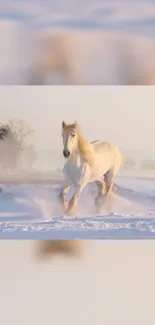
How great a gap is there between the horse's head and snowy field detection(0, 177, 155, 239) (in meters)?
0.12

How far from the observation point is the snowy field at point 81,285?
162cm

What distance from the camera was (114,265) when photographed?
1623mm

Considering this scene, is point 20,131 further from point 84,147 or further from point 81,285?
point 81,285

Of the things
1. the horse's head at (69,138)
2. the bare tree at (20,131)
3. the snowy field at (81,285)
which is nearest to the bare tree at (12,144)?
the bare tree at (20,131)

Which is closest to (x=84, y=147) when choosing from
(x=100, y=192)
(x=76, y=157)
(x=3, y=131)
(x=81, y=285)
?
(x=76, y=157)

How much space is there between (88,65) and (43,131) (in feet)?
0.85

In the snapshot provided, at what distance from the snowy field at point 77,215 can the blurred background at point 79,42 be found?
1.13 feet

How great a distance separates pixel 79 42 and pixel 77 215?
554 millimetres

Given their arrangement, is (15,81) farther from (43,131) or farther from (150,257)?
(150,257)

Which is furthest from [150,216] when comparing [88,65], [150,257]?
[88,65]

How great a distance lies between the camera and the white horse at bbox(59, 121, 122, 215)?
1623 millimetres

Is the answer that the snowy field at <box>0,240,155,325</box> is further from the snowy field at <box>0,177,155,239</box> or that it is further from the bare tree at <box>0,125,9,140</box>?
the bare tree at <box>0,125,9,140</box>

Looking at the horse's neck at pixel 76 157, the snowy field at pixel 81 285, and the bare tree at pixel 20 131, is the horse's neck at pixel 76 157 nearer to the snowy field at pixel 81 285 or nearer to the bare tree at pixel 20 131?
the bare tree at pixel 20 131

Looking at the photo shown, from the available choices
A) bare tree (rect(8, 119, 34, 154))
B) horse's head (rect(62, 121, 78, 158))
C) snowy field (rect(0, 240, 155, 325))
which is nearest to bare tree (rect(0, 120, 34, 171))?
bare tree (rect(8, 119, 34, 154))
